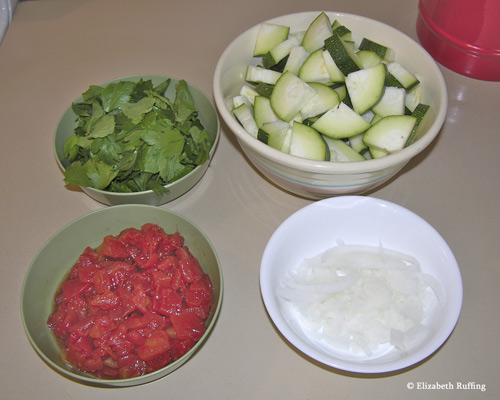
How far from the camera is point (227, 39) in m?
1.84

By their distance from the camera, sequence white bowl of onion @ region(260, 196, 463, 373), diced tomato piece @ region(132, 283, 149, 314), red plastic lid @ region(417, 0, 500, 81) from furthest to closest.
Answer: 1. red plastic lid @ region(417, 0, 500, 81)
2. diced tomato piece @ region(132, 283, 149, 314)
3. white bowl of onion @ region(260, 196, 463, 373)

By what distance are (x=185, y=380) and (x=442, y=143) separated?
1.07 metres

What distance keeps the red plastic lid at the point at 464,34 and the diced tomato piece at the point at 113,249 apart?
127cm

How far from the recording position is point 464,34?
1.55 metres

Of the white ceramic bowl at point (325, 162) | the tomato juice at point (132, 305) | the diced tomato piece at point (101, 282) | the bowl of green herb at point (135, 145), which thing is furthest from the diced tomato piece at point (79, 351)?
the white ceramic bowl at point (325, 162)

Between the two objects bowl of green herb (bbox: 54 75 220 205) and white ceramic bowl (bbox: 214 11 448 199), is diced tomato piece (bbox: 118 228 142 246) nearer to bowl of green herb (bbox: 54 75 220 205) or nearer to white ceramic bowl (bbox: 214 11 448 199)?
bowl of green herb (bbox: 54 75 220 205)

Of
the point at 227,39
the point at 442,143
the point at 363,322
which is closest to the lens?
the point at 363,322

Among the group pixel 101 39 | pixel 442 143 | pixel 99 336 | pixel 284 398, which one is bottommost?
pixel 284 398

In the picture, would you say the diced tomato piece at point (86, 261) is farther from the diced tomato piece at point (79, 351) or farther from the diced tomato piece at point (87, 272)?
the diced tomato piece at point (79, 351)

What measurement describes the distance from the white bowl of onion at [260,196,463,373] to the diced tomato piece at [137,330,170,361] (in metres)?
0.26

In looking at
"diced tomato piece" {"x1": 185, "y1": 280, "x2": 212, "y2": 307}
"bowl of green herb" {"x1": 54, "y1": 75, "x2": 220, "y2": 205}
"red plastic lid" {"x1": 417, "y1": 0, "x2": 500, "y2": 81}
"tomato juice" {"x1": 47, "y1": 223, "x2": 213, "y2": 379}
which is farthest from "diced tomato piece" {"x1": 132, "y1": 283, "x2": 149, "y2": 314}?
"red plastic lid" {"x1": 417, "y1": 0, "x2": 500, "y2": 81}

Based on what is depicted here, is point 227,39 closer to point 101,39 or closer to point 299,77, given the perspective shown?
point 101,39

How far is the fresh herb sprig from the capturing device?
128cm

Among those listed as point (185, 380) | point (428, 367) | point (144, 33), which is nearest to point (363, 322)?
point (428, 367)
